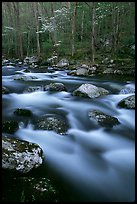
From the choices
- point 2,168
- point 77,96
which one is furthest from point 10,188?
point 77,96

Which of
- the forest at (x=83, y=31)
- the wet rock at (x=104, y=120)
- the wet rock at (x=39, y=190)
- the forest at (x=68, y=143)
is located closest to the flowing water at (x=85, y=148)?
the forest at (x=68, y=143)

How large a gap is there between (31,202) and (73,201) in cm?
58

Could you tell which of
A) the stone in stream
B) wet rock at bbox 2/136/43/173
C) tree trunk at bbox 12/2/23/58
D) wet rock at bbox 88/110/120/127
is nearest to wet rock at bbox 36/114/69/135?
wet rock at bbox 88/110/120/127

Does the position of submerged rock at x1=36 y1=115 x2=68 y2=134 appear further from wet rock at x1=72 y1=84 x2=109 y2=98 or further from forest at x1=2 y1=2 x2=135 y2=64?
forest at x1=2 y1=2 x2=135 y2=64

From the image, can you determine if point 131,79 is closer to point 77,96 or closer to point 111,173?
point 77,96

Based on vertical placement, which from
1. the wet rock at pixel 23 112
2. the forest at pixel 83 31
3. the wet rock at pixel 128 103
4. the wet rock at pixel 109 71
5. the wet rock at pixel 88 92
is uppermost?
the forest at pixel 83 31

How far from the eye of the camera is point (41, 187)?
11.6ft

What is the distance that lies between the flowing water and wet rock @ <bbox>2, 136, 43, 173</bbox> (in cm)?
20

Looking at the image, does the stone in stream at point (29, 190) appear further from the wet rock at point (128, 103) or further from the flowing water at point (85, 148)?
the wet rock at point (128, 103)

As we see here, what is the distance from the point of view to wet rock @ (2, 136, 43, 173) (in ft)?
13.0

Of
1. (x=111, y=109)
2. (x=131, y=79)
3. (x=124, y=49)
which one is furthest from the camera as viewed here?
(x=124, y=49)

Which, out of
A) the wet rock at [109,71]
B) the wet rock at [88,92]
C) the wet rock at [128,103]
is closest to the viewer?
the wet rock at [128,103]

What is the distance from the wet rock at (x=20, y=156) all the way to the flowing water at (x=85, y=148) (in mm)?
201

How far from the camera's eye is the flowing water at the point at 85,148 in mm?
3916
